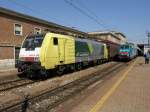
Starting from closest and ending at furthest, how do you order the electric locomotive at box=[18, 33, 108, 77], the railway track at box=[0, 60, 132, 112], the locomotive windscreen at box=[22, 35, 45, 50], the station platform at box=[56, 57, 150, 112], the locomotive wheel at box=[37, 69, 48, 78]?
the station platform at box=[56, 57, 150, 112], the railway track at box=[0, 60, 132, 112], the electric locomotive at box=[18, 33, 108, 77], the locomotive wheel at box=[37, 69, 48, 78], the locomotive windscreen at box=[22, 35, 45, 50]

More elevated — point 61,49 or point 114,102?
point 61,49

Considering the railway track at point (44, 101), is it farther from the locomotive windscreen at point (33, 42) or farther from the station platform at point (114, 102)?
the locomotive windscreen at point (33, 42)

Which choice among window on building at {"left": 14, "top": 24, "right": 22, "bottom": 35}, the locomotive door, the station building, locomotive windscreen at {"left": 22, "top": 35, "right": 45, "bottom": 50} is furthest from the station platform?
window on building at {"left": 14, "top": 24, "right": 22, "bottom": 35}

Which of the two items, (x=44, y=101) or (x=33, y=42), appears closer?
(x=44, y=101)

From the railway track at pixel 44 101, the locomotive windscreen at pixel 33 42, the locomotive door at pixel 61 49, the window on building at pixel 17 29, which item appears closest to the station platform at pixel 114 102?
the railway track at pixel 44 101

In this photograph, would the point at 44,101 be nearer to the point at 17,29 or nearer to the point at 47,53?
the point at 47,53

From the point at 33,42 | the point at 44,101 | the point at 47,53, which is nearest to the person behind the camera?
the point at 44,101

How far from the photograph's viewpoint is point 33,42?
1739cm

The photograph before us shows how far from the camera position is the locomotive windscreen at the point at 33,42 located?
17000mm

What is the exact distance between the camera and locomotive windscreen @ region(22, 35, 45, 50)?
17000mm

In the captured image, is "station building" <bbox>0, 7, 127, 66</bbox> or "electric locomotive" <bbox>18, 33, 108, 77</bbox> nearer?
"electric locomotive" <bbox>18, 33, 108, 77</bbox>

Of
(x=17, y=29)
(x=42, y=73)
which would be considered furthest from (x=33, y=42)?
(x=17, y=29)

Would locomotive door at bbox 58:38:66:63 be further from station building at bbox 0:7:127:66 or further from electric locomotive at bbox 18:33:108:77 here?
station building at bbox 0:7:127:66

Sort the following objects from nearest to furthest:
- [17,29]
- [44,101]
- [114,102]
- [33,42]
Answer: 1. [114,102]
2. [44,101]
3. [33,42]
4. [17,29]
